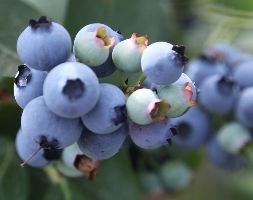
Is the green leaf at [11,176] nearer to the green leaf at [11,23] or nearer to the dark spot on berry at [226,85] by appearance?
the green leaf at [11,23]

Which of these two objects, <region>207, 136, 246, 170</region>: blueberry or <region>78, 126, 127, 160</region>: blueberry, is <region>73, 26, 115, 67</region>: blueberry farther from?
<region>207, 136, 246, 170</region>: blueberry

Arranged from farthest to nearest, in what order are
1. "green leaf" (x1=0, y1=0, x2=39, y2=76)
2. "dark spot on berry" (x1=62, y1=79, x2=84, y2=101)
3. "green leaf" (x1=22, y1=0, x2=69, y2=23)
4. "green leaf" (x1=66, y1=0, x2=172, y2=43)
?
"green leaf" (x1=22, y1=0, x2=69, y2=23) < "green leaf" (x1=66, y1=0, x2=172, y2=43) < "green leaf" (x1=0, y1=0, x2=39, y2=76) < "dark spot on berry" (x1=62, y1=79, x2=84, y2=101)

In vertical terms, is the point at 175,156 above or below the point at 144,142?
below

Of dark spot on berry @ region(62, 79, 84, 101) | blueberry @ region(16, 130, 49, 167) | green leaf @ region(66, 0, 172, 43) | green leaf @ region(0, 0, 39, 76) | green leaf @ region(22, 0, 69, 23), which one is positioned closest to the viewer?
dark spot on berry @ region(62, 79, 84, 101)

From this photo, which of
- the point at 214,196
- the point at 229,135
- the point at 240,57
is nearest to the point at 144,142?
the point at 229,135

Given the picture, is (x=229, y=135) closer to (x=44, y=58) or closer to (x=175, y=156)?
(x=175, y=156)

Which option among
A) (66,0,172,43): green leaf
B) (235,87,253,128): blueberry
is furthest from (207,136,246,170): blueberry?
(66,0,172,43): green leaf

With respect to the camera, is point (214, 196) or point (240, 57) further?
point (214, 196)

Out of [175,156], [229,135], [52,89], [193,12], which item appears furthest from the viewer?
[193,12]
